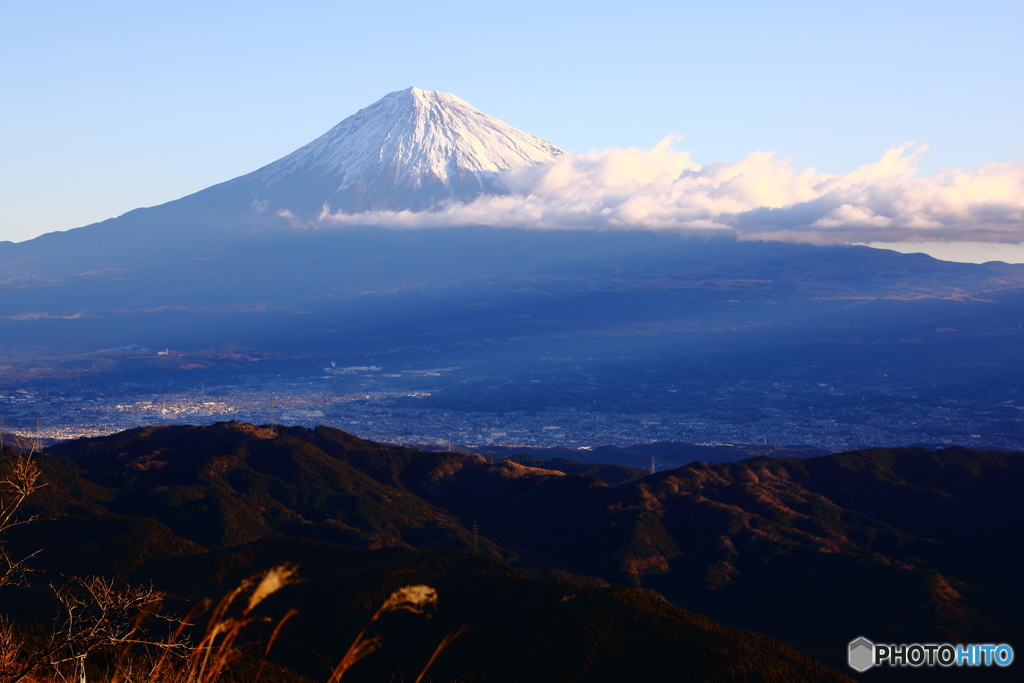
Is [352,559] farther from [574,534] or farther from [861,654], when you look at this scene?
[861,654]

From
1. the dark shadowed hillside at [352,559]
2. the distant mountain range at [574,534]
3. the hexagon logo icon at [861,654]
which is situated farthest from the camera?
the hexagon logo icon at [861,654]

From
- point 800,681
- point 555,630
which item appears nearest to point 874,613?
point 800,681

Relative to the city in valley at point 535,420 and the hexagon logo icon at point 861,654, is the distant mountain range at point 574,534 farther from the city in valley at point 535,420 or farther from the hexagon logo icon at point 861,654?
the city in valley at point 535,420

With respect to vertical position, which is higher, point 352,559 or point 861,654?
point 352,559

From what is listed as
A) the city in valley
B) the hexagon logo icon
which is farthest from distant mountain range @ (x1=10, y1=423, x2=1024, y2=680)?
the city in valley

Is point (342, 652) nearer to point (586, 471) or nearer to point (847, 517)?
point (847, 517)

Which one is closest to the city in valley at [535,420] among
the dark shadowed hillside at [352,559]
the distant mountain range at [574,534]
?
the distant mountain range at [574,534]

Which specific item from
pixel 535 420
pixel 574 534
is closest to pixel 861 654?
pixel 574 534
